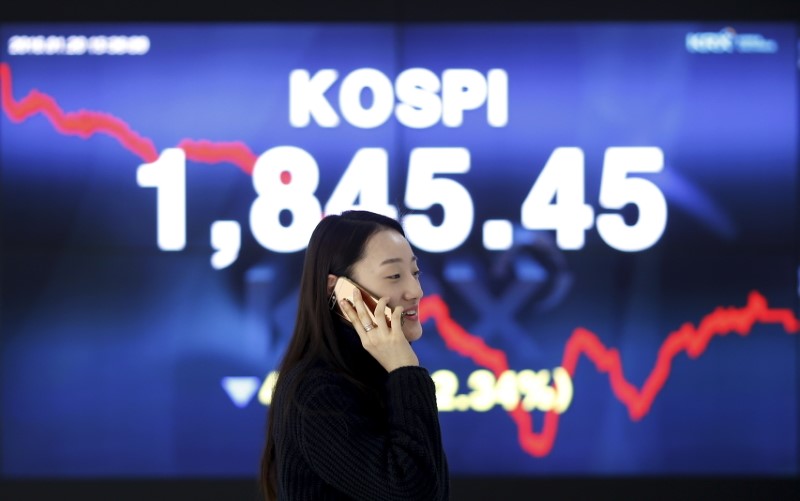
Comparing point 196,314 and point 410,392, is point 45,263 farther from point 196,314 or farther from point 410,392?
point 410,392

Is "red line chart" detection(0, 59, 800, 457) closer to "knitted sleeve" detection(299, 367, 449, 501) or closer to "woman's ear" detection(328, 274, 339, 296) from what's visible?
Answer: "woman's ear" detection(328, 274, 339, 296)

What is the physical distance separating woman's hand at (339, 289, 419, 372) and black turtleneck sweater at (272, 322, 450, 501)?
2 centimetres

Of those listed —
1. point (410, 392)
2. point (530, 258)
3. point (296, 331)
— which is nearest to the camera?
point (410, 392)

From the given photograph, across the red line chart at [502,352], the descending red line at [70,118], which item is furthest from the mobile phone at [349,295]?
the descending red line at [70,118]

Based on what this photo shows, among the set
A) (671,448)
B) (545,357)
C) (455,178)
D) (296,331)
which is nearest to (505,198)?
(455,178)

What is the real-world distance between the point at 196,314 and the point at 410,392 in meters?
3.44

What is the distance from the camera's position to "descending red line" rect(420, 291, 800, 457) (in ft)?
18.0

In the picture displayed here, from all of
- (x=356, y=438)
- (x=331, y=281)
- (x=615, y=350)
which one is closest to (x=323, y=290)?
(x=331, y=281)

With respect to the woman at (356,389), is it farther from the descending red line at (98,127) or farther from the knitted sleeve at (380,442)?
the descending red line at (98,127)

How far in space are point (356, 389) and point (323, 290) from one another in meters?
0.22

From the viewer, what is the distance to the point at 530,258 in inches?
216

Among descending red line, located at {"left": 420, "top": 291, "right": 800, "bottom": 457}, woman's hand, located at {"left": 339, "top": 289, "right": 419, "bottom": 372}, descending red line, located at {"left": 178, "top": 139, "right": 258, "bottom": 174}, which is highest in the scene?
descending red line, located at {"left": 178, "top": 139, "right": 258, "bottom": 174}

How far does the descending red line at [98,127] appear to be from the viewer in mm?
5516

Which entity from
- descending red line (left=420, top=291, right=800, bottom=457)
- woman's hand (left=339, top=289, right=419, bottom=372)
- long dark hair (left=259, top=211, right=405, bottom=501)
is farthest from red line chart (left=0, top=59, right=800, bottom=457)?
woman's hand (left=339, top=289, right=419, bottom=372)
